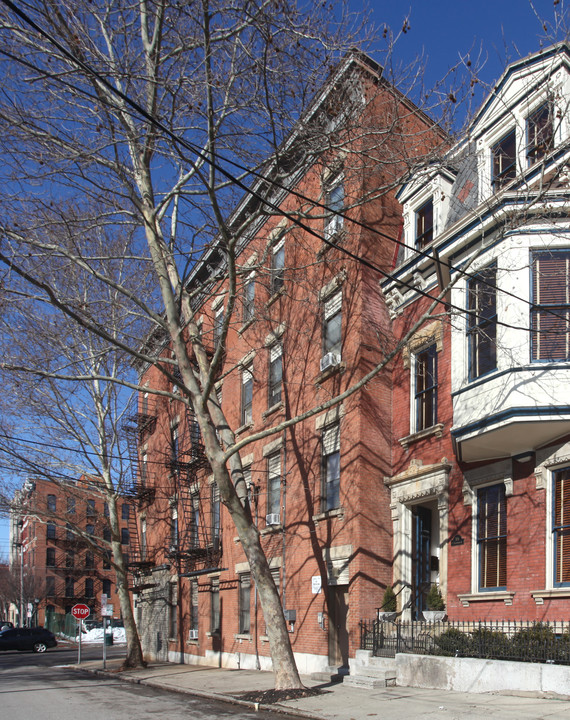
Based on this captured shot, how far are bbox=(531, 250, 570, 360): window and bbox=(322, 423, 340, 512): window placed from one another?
6.67 meters

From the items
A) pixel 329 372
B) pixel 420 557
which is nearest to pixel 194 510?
pixel 329 372

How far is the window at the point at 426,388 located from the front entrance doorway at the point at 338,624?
4.39 metres

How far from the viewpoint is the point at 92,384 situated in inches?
1046

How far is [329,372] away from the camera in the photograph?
19.2 meters

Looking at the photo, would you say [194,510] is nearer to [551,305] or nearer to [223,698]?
[223,698]

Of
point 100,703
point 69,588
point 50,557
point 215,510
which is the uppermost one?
point 215,510

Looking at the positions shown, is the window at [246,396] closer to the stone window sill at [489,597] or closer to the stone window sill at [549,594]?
the stone window sill at [489,597]

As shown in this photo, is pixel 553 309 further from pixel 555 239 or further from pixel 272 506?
pixel 272 506

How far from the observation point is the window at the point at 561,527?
500 inches

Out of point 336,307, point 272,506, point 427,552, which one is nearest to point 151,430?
point 272,506

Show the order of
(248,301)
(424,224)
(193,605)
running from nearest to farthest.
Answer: (424,224) < (248,301) < (193,605)

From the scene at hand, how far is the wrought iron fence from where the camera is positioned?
37.8 feet

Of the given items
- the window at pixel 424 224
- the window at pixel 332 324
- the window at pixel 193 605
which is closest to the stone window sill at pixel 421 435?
the window at pixel 332 324

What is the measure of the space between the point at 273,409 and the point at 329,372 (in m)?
3.26
